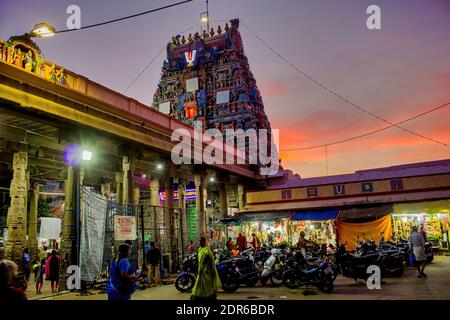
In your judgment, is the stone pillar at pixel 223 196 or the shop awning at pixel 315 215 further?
the stone pillar at pixel 223 196

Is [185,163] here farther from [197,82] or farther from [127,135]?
[197,82]

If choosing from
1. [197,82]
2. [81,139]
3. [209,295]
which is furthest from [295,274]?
[197,82]

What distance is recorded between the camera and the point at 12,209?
14375mm

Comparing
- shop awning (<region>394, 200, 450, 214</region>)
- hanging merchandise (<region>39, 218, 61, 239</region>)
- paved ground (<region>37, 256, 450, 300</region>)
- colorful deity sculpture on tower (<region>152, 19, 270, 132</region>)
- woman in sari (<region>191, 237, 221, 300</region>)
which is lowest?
paved ground (<region>37, 256, 450, 300</region>)

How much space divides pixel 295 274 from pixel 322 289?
995mm

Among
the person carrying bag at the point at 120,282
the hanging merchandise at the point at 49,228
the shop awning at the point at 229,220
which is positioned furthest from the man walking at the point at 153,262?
the hanging merchandise at the point at 49,228

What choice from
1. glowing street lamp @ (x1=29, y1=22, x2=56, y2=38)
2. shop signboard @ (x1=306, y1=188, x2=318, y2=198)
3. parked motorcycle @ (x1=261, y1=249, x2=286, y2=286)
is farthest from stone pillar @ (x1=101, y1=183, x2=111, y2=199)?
glowing street lamp @ (x1=29, y1=22, x2=56, y2=38)

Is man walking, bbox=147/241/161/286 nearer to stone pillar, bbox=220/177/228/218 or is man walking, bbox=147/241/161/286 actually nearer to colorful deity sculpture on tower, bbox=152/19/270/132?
stone pillar, bbox=220/177/228/218

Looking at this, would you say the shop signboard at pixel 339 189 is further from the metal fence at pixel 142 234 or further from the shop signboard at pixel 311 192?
the metal fence at pixel 142 234

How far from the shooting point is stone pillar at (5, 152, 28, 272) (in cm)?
1367

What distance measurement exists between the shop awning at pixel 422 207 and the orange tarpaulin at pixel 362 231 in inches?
53.7

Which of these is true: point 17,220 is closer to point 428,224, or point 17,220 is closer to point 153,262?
point 153,262

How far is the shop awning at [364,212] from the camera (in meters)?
18.1

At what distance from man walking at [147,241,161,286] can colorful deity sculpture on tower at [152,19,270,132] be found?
1223 inches
